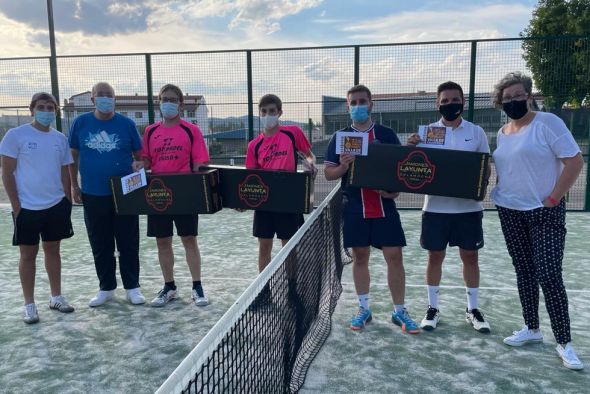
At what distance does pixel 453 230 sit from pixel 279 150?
156 centimetres

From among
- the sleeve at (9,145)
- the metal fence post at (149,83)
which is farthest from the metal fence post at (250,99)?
the sleeve at (9,145)

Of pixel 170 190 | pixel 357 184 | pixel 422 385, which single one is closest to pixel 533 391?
pixel 422 385

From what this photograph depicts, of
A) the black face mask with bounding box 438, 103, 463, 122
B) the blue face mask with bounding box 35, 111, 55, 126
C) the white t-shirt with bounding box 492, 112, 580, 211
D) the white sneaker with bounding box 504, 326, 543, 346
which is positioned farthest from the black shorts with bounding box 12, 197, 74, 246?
the white sneaker with bounding box 504, 326, 543, 346

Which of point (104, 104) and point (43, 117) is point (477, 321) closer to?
point (104, 104)

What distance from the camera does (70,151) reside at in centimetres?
425

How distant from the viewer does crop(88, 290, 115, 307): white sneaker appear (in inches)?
175

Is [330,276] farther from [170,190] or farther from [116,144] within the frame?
[116,144]

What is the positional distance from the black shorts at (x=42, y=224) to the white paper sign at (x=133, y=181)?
1.95 feet

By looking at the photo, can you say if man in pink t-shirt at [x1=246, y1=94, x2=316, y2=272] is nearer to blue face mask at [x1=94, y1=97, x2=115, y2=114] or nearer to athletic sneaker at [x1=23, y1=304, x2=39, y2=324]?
blue face mask at [x1=94, y1=97, x2=115, y2=114]

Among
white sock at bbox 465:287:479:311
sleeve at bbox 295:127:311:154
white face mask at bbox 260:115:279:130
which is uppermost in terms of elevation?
white face mask at bbox 260:115:279:130

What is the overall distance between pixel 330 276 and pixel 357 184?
139 centimetres

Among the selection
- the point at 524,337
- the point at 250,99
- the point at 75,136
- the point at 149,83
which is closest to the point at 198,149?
the point at 75,136

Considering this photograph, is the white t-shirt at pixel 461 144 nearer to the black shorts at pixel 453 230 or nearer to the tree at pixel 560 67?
the black shorts at pixel 453 230

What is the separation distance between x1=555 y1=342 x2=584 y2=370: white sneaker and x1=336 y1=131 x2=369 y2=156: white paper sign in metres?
1.89
